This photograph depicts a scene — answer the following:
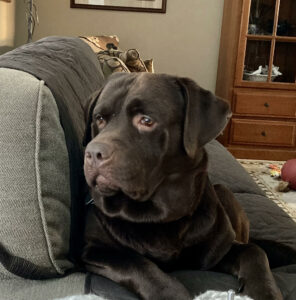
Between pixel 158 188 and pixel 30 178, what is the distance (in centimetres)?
37

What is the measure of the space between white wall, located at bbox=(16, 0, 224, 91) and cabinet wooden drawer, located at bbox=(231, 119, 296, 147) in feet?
2.73

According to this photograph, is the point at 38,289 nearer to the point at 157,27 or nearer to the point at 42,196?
the point at 42,196

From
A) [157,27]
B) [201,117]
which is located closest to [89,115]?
[201,117]

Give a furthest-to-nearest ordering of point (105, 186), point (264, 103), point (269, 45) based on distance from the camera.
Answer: point (269, 45) → point (264, 103) → point (105, 186)

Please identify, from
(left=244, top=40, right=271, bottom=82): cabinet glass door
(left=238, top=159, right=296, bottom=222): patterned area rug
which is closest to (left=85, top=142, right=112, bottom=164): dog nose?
(left=238, top=159, right=296, bottom=222): patterned area rug

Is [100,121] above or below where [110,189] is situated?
above

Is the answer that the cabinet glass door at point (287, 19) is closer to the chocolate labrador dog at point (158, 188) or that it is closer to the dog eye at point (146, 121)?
the chocolate labrador dog at point (158, 188)

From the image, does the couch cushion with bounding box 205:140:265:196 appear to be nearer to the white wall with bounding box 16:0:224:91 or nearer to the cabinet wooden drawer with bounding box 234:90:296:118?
the cabinet wooden drawer with bounding box 234:90:296:118

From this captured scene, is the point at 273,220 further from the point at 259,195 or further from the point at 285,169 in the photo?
the point at 285,169

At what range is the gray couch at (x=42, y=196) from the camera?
0.89m

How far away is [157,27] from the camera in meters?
4.56

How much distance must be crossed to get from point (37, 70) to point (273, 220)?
3.58 feet

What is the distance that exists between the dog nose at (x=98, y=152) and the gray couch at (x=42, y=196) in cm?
7

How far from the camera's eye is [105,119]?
3.91 ft
